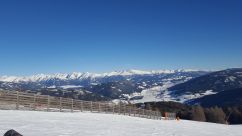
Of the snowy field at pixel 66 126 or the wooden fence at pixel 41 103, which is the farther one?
the wooden fence at pixel 41 103

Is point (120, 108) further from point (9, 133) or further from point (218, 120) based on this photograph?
point (218, 120)

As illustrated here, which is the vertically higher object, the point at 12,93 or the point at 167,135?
the point at 12,93

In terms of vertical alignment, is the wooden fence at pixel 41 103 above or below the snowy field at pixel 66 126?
above

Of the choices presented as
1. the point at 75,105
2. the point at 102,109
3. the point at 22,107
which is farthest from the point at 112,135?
the point at 102,109

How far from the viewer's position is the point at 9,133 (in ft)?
36.7

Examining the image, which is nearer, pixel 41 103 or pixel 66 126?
pixel 66 126

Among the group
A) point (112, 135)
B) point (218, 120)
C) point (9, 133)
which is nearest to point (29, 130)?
point (112, 135)

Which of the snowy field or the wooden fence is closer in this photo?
the snowy field

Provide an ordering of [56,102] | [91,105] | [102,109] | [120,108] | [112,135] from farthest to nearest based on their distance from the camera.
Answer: [120,108], [102,109], [91,105], [56,102], [112,135]

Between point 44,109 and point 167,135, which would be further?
point 44,109

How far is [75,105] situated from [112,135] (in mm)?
23653

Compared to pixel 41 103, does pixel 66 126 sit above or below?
below

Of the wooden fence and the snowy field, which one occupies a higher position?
the wooden fence

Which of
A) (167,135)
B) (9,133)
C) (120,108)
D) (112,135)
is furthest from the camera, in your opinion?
(120,108)
